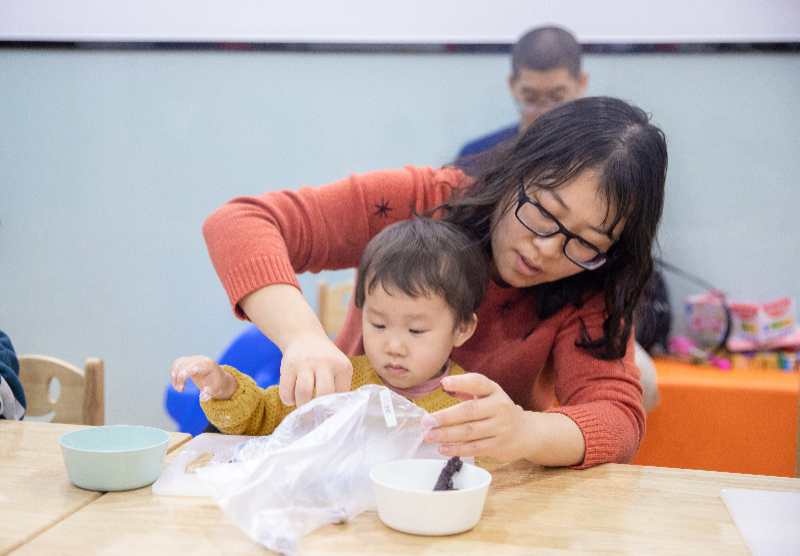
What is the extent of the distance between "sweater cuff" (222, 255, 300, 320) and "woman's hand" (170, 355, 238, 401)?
150mm

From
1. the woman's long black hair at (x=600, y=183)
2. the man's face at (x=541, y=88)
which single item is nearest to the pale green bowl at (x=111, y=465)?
the woman's long black hair at (x=600, y=183)

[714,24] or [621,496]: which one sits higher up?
[714,24]

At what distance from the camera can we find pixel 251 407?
1.14 meters

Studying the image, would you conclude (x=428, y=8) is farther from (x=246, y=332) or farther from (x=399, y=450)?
(x=399, y=450)

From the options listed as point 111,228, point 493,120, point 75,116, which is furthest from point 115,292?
point 493,120

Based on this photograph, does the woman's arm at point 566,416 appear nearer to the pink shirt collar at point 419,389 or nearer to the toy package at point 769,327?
the pink shirt collar at point 419,389

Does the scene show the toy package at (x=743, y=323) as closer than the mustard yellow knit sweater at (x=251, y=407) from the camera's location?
No

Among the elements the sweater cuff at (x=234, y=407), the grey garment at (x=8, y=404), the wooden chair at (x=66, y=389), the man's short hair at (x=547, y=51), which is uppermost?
the man's short hair at (x=547, y=51)

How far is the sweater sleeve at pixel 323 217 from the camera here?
4.26 feet

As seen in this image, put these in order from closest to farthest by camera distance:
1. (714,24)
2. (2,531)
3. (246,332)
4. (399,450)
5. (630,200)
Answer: (2,531), (399,450), (630,200), (246,332), (714,24)

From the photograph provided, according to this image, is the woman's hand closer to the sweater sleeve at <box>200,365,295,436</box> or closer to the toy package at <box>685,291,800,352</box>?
the sweater sleeve at <box>200,365,295,436</box>

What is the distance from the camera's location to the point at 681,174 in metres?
2.88

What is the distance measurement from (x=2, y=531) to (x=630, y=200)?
0.90 m

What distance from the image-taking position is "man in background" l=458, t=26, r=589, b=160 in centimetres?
264
